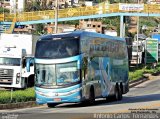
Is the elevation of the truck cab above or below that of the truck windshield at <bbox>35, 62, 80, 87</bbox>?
below

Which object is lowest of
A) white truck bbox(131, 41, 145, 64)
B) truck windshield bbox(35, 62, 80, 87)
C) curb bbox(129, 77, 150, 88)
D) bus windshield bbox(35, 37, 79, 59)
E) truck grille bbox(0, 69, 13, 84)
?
white truck bbox(131, 41, 145, 64)

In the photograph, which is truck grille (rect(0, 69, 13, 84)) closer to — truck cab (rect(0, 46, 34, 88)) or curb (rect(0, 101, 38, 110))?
truck cab (rect(0, 46, 34, 88))

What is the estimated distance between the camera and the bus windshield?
2527 cm

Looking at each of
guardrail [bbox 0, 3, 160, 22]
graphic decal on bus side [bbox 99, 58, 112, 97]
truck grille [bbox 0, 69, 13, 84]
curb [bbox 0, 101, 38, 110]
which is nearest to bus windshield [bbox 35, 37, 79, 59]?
curb [bbox 0, 101, 38, 110]

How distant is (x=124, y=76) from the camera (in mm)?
34812

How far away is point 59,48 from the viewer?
25.4 m

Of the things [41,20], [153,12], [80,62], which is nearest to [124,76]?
[80,62]

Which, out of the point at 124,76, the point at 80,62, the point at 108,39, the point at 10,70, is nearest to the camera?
the point at 80,62

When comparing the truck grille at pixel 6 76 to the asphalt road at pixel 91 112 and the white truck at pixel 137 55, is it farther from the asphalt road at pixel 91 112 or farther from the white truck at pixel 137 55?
the white truck at pixel 137 55

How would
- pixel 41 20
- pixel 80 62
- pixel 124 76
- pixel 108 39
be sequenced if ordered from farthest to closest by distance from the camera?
pixel 41 20, pixel 124 76, pixel 108 39, pixel 80 62

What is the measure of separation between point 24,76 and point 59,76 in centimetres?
1597

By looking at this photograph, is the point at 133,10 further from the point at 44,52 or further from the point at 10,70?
the point at 44,52

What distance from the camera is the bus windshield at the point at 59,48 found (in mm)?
25266

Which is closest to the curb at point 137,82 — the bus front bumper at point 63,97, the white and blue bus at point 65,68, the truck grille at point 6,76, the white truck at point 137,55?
the truck grille at point 6,76
